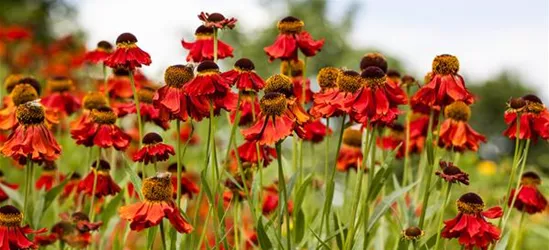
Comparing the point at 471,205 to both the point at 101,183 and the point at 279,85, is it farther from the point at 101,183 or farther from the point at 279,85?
the point at 101,183

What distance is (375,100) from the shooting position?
66.0 inches

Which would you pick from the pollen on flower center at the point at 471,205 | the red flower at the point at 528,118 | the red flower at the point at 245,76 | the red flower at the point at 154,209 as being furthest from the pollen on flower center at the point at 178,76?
the red flower at the point at 528,118

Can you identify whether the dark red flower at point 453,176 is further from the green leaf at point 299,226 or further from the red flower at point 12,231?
the red flower at point 12,231

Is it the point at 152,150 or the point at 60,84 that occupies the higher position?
the point at 60,84

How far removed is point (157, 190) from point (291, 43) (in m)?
0.70

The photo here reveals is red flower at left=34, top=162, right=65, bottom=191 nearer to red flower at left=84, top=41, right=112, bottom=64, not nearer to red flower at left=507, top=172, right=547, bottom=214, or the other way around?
red flower at left=84, top=41, right=112, bottom=64

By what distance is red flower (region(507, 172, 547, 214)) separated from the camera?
2.25 m

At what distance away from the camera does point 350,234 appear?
169 cm

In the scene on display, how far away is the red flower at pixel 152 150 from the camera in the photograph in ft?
6.08

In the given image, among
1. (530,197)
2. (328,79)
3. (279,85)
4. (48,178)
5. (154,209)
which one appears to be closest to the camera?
(154,209)

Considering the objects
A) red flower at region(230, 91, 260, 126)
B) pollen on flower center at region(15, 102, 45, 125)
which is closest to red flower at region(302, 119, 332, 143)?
red flower at region(230, 91, 260, 126)

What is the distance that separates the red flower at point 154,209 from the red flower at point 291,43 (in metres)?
0.61

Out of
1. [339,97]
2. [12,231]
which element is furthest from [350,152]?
[12,231]

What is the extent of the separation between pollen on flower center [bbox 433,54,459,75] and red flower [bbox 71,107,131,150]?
2.51 feet
